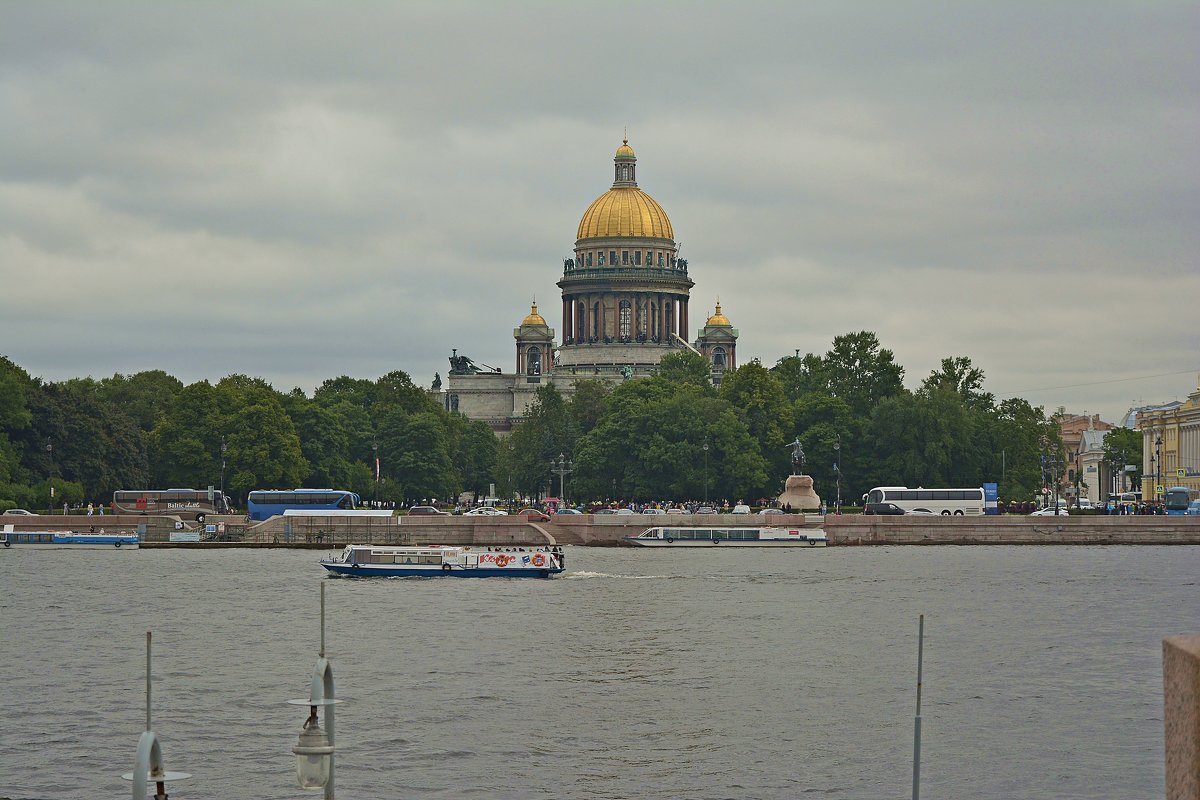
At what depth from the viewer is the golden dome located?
19612cm

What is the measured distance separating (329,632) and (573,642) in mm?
7103

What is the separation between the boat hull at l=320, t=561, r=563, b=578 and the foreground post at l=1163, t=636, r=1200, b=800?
2609 inches

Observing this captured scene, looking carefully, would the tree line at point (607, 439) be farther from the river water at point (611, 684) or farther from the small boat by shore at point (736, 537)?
the river water at point (611, 684)

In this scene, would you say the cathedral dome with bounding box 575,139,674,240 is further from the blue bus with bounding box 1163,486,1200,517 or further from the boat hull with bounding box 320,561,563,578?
the boat hull with bounding box 320,561,563,578

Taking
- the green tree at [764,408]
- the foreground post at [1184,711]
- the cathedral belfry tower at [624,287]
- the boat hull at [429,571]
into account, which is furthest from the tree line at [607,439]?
the foreground post at [1184,711]

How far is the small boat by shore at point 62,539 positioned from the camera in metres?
96.3

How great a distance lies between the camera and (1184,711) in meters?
7.23

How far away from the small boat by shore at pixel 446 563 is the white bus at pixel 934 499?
36.3m

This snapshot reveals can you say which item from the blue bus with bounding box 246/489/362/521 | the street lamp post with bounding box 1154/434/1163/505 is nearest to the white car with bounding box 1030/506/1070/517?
the blue bus with bounding box 246/489/362/521

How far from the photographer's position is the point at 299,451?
4577 inches

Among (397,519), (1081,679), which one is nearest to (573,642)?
(1081,679)

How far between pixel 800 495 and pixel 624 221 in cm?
9438

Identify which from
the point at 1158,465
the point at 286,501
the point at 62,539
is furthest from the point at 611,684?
the point at 1158,465

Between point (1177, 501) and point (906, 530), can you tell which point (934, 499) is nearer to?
point (906, 530)
